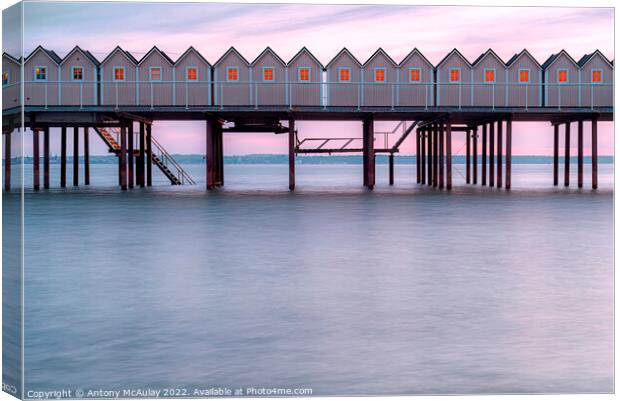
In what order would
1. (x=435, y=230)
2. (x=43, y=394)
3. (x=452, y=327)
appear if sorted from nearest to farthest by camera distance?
1. (x=43, y=394)
2. (x=452, y=327)
3. (x=435, y=230)

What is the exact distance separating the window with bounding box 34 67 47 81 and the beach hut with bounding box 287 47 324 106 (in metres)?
11.6

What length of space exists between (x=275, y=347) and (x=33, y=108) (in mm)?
36032

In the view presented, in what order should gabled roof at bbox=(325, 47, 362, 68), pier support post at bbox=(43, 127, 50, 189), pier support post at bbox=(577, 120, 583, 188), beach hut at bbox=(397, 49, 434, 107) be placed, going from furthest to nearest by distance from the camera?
pier support post at bbox=(43, 127, 50, 189)
pier support post at bbox=(577, 120, 583, 188)
beach hut at bbox=(397, 49, 434, 107)
gabled roof at bbox=(325, 47, 362, 68)

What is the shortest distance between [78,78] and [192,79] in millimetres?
5405

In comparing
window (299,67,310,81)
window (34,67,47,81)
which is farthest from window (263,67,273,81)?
window (34,67,47,81)

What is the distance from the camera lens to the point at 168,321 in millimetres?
9117

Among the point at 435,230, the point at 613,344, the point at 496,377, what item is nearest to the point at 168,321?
the point at 496,377

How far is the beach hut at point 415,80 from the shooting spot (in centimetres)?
4269

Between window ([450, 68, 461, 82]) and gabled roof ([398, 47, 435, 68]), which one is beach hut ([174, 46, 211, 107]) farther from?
window ([450, 68, 461, 82])

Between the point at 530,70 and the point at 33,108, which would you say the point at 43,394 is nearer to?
the point at 33,108

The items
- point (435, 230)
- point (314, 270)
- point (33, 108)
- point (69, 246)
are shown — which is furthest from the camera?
point (33, 108)

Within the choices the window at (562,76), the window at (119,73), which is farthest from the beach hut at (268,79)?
the window at (562,76)

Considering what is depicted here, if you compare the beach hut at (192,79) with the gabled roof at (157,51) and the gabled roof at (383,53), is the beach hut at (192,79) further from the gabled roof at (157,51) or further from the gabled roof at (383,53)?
the gabled roof at (383,53)

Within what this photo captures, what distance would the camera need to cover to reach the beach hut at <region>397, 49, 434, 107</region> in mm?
42688
